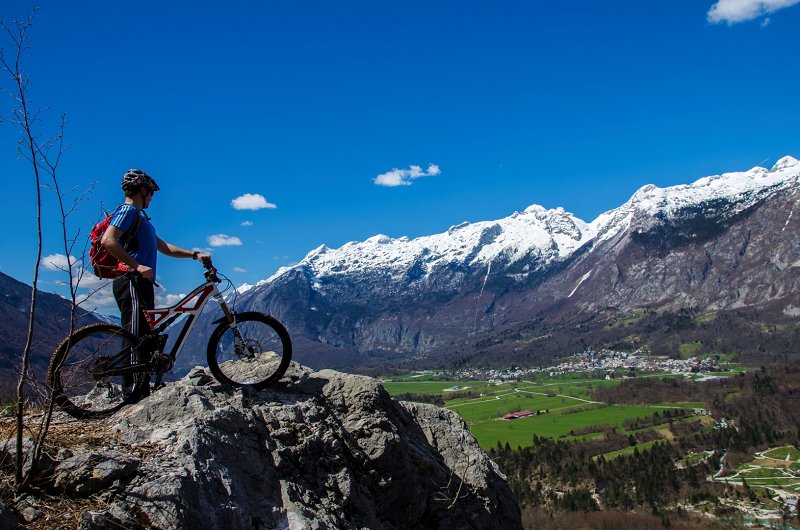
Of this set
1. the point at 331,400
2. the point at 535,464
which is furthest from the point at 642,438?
the point at 331,400

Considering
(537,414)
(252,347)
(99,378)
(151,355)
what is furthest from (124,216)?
(537,414)

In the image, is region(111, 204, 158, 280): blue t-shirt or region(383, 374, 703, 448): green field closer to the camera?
region(111, 204, 158, 280): blue t-shirt

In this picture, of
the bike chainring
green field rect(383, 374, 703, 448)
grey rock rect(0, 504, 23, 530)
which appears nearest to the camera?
grey rock rect(0, 504, 23, 530)

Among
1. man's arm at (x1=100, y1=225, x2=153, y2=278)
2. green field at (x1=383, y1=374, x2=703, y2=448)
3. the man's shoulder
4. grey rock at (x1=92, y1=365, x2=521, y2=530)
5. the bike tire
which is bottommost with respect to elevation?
green field at (x1=383, y1=374, x2=703, y2=448)

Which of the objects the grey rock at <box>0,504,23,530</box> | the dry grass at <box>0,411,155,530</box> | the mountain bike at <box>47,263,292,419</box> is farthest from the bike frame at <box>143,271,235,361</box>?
the grey rock at <box>0,504,23,530</box>

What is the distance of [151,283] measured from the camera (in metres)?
9.02

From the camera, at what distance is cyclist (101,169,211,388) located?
8461mm

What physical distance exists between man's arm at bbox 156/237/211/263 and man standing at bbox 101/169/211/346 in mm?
465

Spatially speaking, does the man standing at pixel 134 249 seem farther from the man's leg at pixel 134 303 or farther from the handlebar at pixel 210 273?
the handlebar at pixel 210 273

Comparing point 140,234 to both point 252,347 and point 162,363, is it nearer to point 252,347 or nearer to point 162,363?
point 162,363

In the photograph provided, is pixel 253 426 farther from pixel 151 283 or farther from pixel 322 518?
pixel 151 283

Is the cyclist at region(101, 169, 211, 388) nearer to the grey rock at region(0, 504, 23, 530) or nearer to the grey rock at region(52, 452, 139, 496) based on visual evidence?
the grey rock at region(52, 452, 139, 496)

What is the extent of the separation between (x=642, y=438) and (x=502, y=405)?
51.8 metres

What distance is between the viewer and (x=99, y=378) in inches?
329
